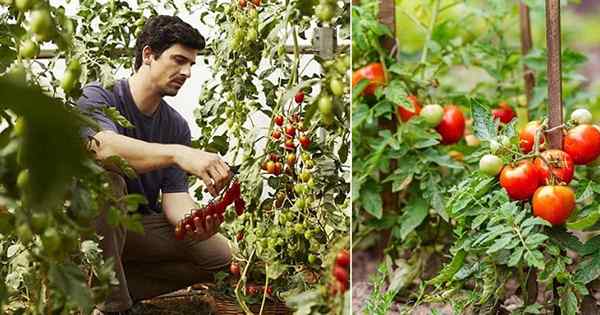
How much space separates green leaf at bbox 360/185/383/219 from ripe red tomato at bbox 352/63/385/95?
298 mm

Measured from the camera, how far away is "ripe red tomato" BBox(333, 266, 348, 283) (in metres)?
1.54

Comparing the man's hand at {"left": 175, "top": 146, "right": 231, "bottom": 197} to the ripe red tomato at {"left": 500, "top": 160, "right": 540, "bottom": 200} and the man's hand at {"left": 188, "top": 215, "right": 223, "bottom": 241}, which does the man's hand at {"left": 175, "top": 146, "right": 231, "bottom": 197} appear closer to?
the man's hand at {"left": 188, "top": 215, "right": 223, "bottom": 241}

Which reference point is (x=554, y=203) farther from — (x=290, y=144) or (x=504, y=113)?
(x=504, y=113)

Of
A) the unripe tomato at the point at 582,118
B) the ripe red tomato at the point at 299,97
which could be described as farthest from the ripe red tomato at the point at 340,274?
the unripe tomato at the point at 582,118

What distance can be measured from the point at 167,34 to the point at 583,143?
0.93m

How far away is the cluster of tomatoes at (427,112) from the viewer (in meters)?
2.22

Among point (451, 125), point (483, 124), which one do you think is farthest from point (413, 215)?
point (483, 124)

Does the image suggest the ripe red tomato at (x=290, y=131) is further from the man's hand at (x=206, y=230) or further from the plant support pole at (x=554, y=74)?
the plant support pole at (x=554, y=74)

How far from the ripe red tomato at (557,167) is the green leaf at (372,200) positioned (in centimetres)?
65

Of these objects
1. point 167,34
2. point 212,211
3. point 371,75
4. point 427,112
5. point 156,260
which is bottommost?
point 156,260

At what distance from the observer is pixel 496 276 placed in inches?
67.1

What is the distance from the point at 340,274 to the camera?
154 cm

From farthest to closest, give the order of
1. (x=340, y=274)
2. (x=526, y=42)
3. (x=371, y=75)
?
(x=526, y=42) → (x=371, y=75) → (x=340, y=274)

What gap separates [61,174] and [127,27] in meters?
1.50
